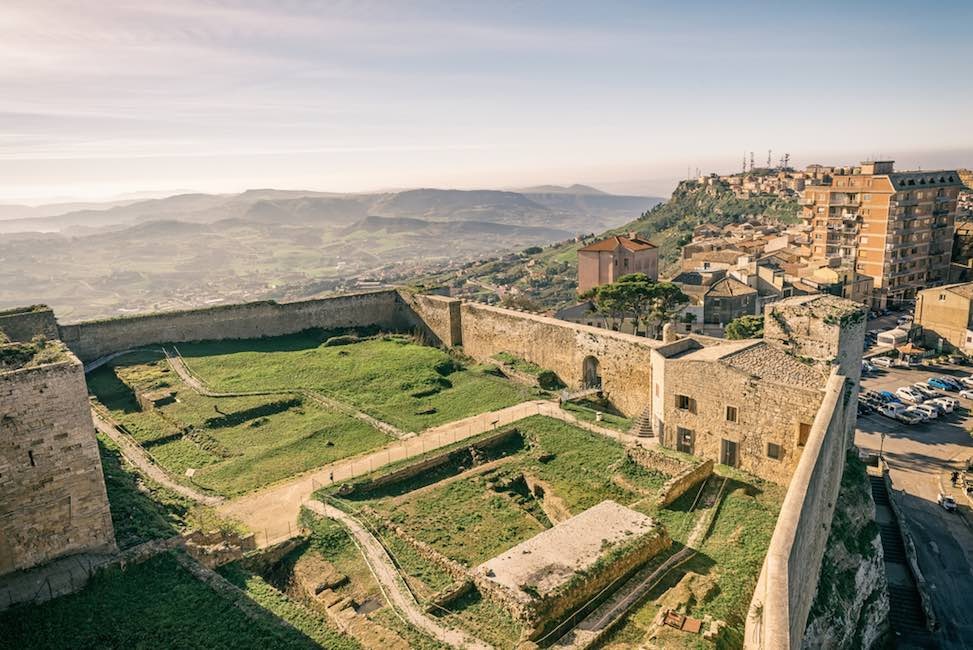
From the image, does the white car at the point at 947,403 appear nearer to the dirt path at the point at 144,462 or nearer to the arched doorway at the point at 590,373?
the arched doorway at the point at 590,373

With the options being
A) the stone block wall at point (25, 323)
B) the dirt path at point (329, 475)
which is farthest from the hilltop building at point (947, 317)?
the stone block wall at point (25, 323)

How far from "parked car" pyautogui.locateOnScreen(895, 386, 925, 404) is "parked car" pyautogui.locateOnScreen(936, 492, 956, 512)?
38.2 feet

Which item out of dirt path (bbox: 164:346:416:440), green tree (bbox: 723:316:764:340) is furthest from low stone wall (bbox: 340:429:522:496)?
green tree (bbox: 723:316:764:340)

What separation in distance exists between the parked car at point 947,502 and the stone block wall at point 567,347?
1484 centimetres

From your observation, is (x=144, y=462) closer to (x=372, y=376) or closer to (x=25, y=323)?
(x=372, y=376)

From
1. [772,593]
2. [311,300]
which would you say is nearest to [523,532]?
[772,593]

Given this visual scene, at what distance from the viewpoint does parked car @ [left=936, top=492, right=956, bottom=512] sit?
26766mm

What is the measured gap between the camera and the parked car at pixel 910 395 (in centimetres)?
3739

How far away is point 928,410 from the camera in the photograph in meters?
35.4

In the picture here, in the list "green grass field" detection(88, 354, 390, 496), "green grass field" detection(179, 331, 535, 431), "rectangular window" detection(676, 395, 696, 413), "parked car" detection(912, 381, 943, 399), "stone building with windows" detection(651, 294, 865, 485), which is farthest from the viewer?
"parked car" detection(912, 381, 943, 399)

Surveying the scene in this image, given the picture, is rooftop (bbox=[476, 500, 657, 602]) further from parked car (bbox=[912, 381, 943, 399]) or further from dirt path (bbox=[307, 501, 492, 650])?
parked car (bbox=[912, 381, 943, 399])

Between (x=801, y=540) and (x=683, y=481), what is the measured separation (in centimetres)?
580

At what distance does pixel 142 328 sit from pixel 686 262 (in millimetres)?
57760

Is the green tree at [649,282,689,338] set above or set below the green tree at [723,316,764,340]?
above
